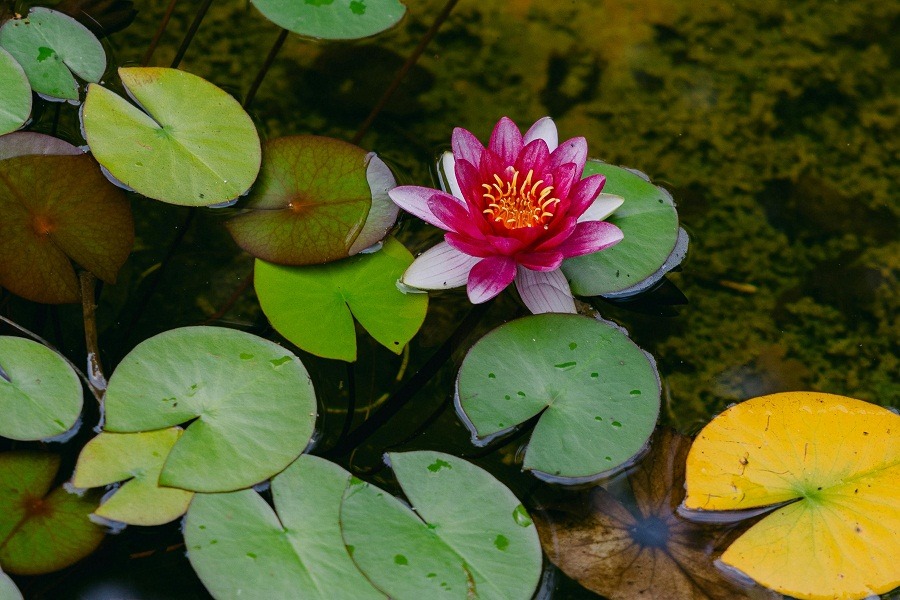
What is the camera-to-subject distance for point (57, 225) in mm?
1970

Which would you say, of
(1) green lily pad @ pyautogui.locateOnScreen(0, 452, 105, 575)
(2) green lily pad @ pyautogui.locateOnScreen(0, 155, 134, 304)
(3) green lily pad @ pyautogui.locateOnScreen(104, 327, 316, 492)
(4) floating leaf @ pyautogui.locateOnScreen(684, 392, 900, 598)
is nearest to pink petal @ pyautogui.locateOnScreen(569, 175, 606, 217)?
(4) floating leaf @ pyautogui.locateOnScreen(684, 392, 900, 598)

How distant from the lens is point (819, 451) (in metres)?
1.80

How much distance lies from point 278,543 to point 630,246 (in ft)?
4.13

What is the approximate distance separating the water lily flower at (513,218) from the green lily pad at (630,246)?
8 centimetres

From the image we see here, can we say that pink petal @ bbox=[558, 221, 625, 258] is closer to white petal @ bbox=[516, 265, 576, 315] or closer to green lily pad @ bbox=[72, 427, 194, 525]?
white petal @ bbox=[516, 265, 576, 315]

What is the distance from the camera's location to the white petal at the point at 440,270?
1.99m

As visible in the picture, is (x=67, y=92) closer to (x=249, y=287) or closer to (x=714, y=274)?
(x=249, y=287)

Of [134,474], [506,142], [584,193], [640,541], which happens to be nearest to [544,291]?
[584,193]

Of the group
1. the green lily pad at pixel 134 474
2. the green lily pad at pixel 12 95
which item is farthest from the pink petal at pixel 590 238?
the green lily pad at pixel 12 95

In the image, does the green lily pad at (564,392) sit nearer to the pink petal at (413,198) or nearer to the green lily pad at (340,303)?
the green lily pad at (340,303)

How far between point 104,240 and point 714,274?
185 centimetres

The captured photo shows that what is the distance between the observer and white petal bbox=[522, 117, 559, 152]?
213 centimetres

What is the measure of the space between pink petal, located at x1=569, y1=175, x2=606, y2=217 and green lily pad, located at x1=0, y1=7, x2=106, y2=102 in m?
1.62

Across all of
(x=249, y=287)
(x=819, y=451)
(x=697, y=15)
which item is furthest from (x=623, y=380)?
(x=697, y=15)
